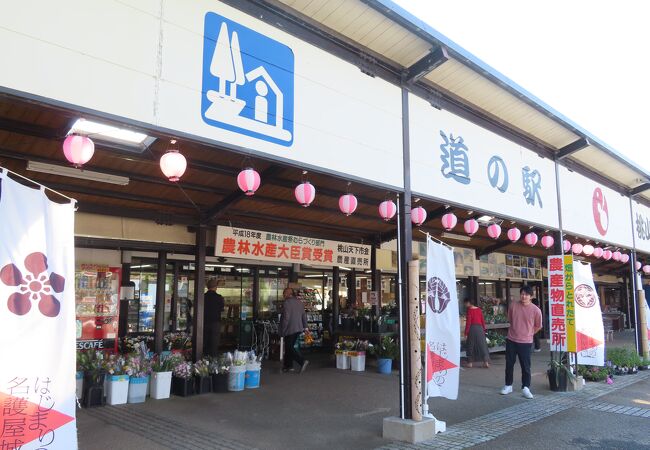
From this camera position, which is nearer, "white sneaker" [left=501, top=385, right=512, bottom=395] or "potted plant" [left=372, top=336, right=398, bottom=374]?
"white sneaker" [left=501, top=385, right=512, bottom=395]

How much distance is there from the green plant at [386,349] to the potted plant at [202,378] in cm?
418

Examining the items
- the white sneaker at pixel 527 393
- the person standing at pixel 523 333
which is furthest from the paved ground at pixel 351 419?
the person standing at pixel 523 333

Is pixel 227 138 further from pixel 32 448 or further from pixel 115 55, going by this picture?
pixel 32 448

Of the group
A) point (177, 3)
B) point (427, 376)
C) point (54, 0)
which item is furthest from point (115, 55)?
point (427, 376)

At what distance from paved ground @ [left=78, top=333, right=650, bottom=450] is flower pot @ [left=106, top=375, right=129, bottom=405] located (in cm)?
23

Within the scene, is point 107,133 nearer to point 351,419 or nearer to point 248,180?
point 248,180

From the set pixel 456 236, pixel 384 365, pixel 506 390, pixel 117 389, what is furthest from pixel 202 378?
pixel 456 236

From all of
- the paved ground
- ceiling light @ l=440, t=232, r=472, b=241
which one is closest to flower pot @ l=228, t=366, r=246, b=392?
the paved ground

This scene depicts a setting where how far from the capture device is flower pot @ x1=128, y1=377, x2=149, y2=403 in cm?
740

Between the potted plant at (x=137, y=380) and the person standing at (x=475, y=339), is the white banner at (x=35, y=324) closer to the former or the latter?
the potted plant at (x=137, y=380)

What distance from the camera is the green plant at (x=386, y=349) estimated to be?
10742 mm

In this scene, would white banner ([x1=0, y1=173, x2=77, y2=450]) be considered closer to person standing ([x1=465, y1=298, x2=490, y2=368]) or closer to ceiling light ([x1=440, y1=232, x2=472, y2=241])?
person standing ([x1=465, y1=298, x2=490, y2=368])

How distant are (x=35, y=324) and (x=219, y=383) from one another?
5497 millimetres

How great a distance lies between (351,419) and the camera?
21.7 ft
